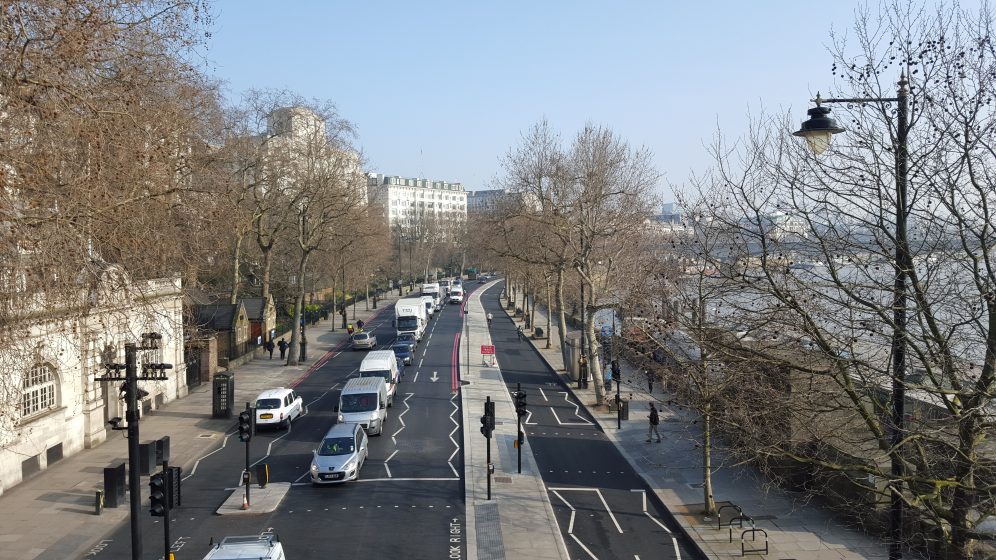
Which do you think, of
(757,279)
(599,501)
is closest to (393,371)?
(599,501)

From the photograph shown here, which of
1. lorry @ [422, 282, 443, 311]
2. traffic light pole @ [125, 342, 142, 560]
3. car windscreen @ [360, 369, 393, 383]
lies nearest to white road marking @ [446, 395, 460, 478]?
car windscreen @ [360, 369, 393, 383]

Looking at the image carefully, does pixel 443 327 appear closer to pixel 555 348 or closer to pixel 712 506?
pixel 555 348

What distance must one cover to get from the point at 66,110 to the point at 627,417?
77.7ft

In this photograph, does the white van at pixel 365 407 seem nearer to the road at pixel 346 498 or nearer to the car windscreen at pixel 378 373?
the road at pixel 346 498

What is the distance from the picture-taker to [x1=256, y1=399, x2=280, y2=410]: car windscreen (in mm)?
28422

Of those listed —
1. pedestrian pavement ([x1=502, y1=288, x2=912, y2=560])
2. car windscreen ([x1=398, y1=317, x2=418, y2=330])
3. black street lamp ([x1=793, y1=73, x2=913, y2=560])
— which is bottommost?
pedestrian pavement ([x1=502, y1=288, x2=912, y2=560])

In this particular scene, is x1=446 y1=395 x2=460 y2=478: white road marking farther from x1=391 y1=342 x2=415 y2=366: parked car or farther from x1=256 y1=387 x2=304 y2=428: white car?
x1=391 y1=342 x2=415 y2=366: parked car

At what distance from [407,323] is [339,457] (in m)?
31.9

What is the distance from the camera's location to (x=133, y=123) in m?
13.4

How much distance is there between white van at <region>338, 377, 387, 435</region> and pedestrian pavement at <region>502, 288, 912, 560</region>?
28.0 feet

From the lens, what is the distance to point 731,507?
1847cm

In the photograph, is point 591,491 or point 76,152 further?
point 591,491

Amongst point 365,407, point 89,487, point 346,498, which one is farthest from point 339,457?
point 89,487

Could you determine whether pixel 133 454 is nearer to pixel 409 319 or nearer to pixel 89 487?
pixel 89 487
